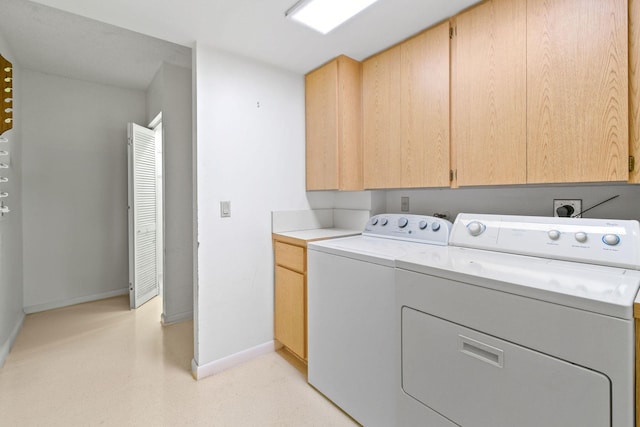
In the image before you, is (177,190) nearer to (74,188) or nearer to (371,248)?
(74,188)

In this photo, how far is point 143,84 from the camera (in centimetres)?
343

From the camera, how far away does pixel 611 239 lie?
Answer: 3.73 ft

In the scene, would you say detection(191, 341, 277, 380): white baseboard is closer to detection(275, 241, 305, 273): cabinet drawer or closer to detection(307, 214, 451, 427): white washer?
detection(307, 214, 451, 427): white washer

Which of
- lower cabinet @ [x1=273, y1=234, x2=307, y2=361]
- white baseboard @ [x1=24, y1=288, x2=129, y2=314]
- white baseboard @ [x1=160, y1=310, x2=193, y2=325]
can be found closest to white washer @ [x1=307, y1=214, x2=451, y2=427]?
lower cabinet @ [x1=273, y1=234, x2=307, y2=361]

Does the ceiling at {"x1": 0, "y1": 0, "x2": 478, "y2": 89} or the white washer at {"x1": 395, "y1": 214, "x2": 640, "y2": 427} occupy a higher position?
the ceiling at {"x1": 0, "y1": 0, "x2": 478, "y2": 89}

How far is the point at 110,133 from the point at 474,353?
411 centimetres

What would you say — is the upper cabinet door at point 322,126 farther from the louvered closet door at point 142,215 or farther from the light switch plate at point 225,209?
the louvered closet door at point 142,215

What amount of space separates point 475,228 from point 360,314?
2.48ft

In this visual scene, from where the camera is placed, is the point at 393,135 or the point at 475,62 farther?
the point at 393,135

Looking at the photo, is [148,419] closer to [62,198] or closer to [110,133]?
[62,198]

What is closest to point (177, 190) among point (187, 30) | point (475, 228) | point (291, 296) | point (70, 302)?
point (187, 30)

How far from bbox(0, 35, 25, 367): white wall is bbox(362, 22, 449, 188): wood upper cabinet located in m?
2.78

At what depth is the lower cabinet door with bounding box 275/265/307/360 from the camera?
2.01 m

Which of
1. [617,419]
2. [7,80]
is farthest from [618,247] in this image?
[7,80]
